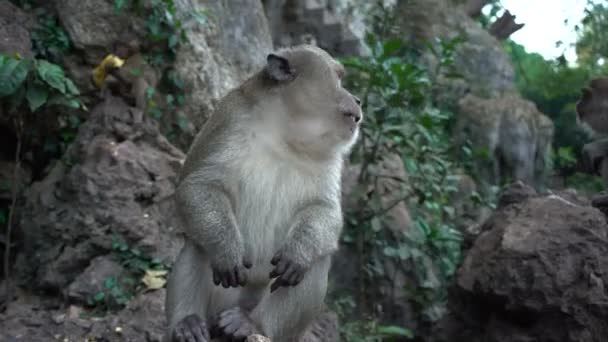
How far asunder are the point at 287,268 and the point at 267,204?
0.38 m

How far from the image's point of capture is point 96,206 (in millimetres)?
5078

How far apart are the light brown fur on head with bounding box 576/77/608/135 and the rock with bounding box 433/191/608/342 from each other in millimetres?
2456

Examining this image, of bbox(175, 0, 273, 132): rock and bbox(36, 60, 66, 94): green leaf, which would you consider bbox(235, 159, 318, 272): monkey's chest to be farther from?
bbox(175, 0, 273, 132): rock

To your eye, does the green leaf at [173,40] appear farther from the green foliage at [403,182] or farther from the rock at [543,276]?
the rock at [543,276]

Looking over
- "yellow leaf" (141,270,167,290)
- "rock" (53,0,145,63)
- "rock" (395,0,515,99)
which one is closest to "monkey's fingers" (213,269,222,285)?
"yellow leaf" (141,270,167,290)

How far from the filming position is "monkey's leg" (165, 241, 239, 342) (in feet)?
10.1

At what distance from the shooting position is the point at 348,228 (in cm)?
723

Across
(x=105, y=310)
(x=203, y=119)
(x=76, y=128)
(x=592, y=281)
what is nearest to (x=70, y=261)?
(x=105, y=310)

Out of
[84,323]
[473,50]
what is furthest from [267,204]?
[473,50]

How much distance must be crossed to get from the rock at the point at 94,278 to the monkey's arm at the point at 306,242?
6.86ft

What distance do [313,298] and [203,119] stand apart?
3661mm

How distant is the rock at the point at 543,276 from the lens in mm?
4914

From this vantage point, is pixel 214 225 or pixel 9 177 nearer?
pixel 214 225

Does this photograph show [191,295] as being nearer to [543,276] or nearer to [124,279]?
[124,279]
